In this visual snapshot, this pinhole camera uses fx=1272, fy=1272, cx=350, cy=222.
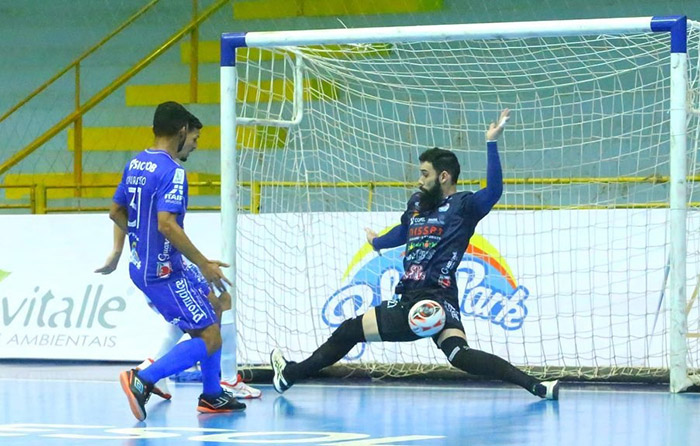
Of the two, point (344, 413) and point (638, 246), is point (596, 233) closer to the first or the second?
point (638, 246)

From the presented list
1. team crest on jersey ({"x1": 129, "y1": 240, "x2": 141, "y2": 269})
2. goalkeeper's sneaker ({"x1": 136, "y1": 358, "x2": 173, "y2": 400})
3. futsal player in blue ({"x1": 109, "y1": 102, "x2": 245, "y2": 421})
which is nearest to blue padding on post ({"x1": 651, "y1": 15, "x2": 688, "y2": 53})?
futsal player in blue ({"x1": 109, "y1": 102, "x2": 245, "y2": 421})

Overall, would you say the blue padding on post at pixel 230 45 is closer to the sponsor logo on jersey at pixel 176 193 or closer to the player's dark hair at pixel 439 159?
the player's dark hair at pixel 439 159

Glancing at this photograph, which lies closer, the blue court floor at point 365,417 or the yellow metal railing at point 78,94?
the blue court floor at point 365,417

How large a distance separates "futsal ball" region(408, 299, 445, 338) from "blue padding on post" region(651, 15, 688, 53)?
2.44 metres

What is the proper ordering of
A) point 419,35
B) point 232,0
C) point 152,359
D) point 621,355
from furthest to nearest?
point 232,0
point 621,355
point 419,35
point 152,359

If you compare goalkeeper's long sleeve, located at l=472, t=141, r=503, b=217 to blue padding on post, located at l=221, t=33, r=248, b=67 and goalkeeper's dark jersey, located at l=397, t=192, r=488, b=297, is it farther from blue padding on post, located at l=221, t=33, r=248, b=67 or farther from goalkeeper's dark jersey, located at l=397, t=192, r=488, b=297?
blue padding on post, located at l=221, t=33, r=248, b=67

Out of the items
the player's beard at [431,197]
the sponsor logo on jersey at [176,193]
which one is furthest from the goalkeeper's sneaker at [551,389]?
the sponsor logo on jersey at [176,193]

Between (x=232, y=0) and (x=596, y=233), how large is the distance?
29.9ft

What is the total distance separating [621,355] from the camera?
1003 cm

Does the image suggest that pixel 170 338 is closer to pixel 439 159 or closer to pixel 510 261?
pixel 439 159

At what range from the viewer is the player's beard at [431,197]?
8.66 metres

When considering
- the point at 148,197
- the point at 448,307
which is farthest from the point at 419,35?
the point at 148,197

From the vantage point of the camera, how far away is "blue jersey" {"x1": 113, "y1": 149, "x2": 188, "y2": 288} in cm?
745

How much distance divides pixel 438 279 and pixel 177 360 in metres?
1.93
